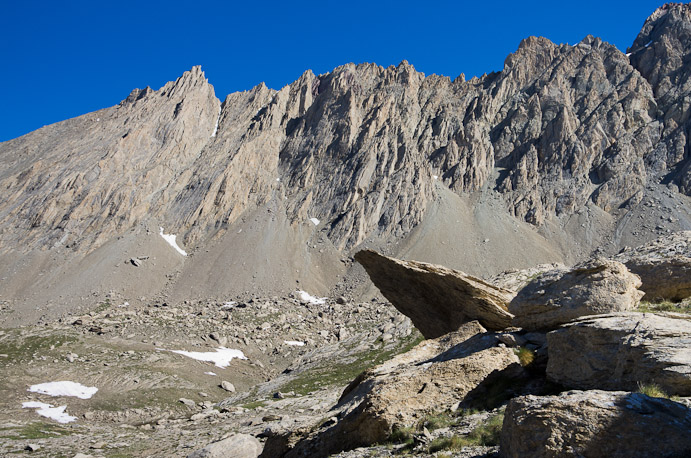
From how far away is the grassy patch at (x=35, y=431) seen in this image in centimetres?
3905

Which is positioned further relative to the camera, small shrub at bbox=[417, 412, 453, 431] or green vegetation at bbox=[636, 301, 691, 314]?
green vegetation at bbox=[636, 301, 691, 314]

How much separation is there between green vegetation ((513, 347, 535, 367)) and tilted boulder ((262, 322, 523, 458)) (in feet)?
0.71

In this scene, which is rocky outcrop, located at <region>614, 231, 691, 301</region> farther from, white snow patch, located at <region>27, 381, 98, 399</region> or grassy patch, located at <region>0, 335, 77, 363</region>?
grassy patch, located at <region>0, 335, 77, 363</region>

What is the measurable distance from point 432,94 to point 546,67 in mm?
46414

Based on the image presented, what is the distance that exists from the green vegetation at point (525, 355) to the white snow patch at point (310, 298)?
96336 mm

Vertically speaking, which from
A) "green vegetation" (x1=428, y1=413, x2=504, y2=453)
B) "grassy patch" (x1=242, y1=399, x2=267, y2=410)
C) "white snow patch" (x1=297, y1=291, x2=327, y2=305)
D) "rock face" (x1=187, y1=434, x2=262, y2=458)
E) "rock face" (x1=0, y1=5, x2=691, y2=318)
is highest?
"rock face" (x1=0, y1=5, x2=691, y2=318)

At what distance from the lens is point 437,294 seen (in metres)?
26.4

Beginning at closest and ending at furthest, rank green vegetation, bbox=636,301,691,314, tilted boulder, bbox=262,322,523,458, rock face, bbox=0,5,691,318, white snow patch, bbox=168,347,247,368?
tilted boulder, bbox=262,322,523,458 → green vegetation, bbox=636,301,691,314 → white snow patch, bbox=168,347,247,368 → rock face, bbox=0,5,691,318

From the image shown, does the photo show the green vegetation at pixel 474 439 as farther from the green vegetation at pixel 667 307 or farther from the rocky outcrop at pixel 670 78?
the rocky outcrop at pixel 670 78

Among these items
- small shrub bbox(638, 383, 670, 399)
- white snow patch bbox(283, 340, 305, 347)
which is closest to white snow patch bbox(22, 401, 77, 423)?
white snow patch bbox(283, 340, 305, 347)

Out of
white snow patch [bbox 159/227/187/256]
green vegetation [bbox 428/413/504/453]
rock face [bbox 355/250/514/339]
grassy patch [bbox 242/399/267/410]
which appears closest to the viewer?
green vegetation [bbox 428/413/504/453]

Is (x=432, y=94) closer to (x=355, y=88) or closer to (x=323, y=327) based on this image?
(x=355, y=88)

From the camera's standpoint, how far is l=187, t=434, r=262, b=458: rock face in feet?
81.3

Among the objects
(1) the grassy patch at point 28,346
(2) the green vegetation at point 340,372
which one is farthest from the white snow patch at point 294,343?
(1) the grassy patch at point 28,346
